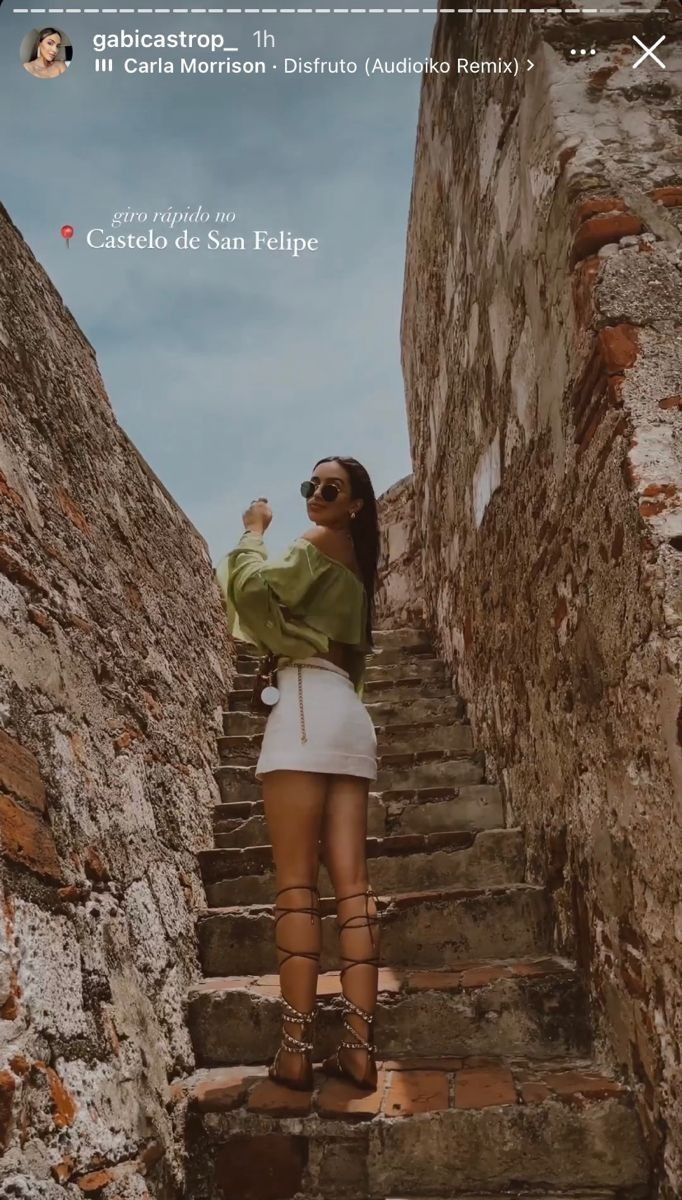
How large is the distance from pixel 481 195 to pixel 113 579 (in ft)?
5.74

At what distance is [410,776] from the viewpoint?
9.91ft

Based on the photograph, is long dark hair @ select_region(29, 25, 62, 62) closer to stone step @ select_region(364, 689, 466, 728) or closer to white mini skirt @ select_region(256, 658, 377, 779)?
white mini skirt @ select_region(256, 658, 377, 779)

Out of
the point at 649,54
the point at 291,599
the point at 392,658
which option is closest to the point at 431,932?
the point at 291,599

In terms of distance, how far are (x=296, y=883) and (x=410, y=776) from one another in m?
1.32

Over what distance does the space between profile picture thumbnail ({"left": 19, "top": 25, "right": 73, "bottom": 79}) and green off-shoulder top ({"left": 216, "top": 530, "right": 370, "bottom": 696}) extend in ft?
4.87

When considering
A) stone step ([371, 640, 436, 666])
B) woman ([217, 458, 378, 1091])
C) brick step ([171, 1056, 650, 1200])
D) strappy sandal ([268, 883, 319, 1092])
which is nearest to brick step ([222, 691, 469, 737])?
stone step ([371, 640, 436, 666])

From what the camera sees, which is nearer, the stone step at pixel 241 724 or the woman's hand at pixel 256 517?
the woman's hand at pixel 256 517

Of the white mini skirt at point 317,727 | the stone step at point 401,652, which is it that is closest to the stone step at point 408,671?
the stone step at point 401,652

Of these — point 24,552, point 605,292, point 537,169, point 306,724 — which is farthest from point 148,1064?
point 537,169

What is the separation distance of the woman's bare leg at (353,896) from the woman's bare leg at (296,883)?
5cm

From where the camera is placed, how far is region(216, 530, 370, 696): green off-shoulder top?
6.25 ft

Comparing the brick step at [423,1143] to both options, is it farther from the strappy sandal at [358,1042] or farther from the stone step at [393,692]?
the stone step at [393,692]

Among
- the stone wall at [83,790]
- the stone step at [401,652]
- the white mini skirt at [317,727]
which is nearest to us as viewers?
the stone wall at [83,790]

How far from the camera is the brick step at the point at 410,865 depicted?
2432 millimetres
